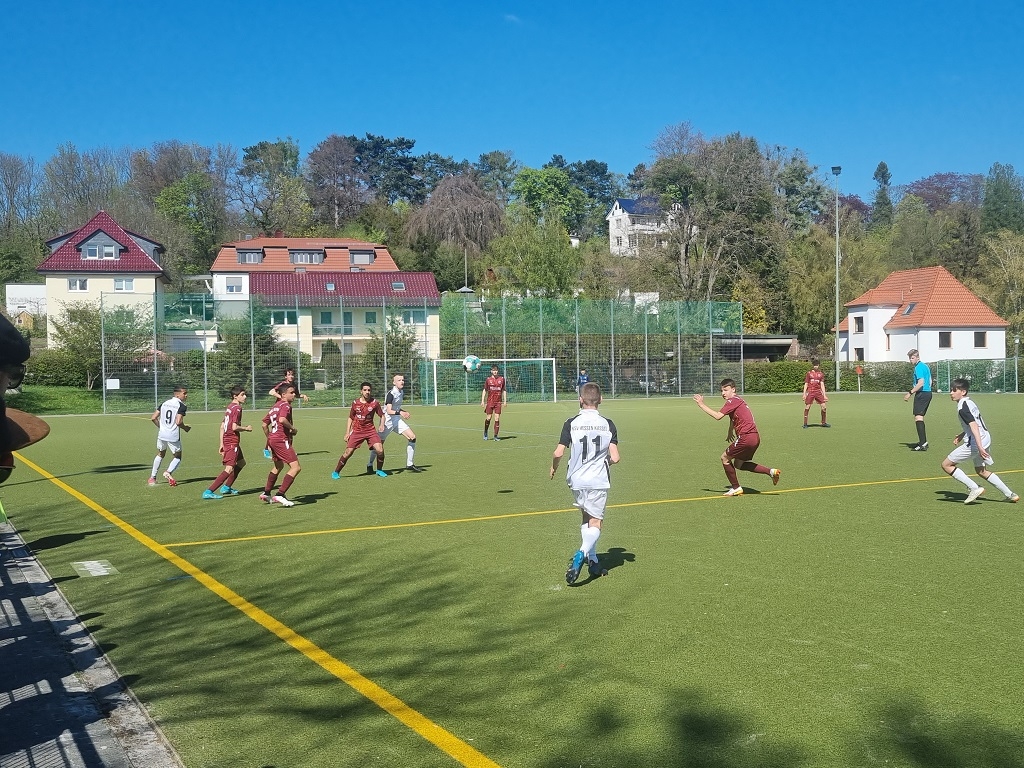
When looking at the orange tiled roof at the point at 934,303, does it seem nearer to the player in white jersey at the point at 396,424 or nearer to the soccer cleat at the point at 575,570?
the player in white jersey at the point at 396,424

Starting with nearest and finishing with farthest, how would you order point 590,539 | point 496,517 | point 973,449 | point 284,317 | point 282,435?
point 590,539, point 496,517, point 973,449, point 282,435, point 284,317

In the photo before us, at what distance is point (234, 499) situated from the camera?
14.5 m

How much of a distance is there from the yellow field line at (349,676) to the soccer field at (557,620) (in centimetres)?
2

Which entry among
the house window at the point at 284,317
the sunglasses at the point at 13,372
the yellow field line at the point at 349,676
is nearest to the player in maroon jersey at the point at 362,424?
the yellow field line at the point at 349,676

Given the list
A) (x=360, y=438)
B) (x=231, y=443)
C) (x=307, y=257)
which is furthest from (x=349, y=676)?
(x=307, y=257)

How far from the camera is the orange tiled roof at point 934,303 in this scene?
2469 inches

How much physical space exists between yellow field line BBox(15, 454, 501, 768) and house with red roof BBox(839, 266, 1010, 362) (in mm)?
61253

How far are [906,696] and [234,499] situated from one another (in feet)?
36.7

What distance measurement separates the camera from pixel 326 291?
2414 inches

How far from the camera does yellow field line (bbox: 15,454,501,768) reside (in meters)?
4.63

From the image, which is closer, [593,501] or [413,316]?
[593,501]

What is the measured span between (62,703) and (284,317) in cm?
4329

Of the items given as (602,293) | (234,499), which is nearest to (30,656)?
(234,499)

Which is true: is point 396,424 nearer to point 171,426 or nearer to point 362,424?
point 362,424
